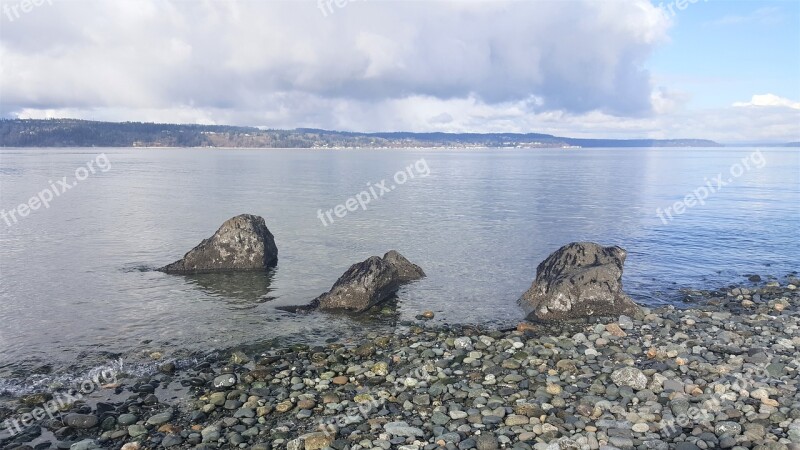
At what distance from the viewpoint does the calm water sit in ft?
67.3

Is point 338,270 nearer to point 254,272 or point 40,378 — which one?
point 254,272

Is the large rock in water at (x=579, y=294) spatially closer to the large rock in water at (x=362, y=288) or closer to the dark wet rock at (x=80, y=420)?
the large rock in water at (x=362, y=288)

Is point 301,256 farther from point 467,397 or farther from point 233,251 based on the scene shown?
point 467,397

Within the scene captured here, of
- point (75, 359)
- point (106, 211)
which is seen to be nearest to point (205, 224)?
point (106, 211)

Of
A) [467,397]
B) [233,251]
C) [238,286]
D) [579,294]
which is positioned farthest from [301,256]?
[467,397]

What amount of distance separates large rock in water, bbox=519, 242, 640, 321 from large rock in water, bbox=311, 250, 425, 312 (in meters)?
6.00

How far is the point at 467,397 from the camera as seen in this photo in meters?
14.6

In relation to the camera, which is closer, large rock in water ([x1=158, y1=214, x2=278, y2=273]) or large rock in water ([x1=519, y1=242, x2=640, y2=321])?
large rock in water ([x1=519, y1=242, x2=640, y2=321])

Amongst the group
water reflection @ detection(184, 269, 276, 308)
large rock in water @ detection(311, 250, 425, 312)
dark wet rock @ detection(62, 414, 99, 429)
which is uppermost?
large rock in water @ detection(311, 250, 425, 312)

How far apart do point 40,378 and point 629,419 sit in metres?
16.2

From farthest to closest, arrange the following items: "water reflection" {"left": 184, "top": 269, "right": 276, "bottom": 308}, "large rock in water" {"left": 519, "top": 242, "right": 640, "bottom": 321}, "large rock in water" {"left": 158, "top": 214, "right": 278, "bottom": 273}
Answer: "large rock in water" {"left": 158, "top": 214, "right": 278, "bottom": 273}, "water reflection" {"left": 184, "top": 269, "right": 276, "bottom": 308}, "large rock in water" {"left": 519, "top": 242, "right": 640, "bottom": 321}

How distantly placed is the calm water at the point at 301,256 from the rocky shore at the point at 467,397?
10.1ft

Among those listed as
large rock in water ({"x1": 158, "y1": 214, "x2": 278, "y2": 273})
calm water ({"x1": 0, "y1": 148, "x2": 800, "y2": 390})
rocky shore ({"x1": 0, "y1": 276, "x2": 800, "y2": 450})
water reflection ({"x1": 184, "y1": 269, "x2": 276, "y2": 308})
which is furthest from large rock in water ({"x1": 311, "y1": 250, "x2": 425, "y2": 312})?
large rock in water ({"x1": 158, "y1": 214, "x2": 278, "y2": 273})

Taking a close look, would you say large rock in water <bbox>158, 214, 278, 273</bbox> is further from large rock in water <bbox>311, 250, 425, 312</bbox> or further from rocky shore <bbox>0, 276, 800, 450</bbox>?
rocky shore <bbox>0, 276, 800, 450</bbox>
